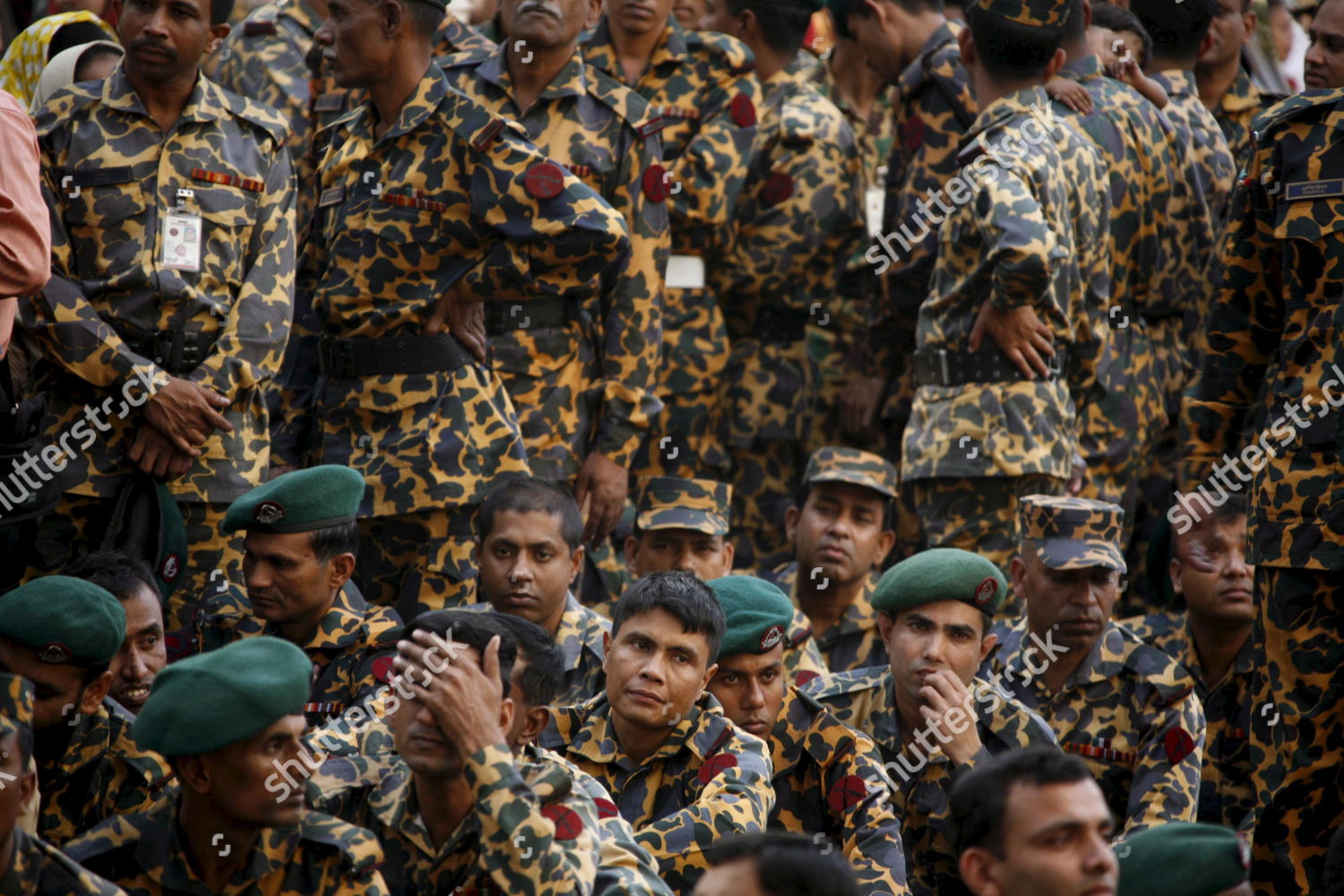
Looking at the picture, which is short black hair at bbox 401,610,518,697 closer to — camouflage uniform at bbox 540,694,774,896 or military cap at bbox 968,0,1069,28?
camouflage uniform at bbox 540,694,774,896

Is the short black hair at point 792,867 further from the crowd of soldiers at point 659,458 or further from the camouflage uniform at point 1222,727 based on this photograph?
the camouflage uniform at point 1222,727

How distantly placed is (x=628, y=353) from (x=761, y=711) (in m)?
1.68

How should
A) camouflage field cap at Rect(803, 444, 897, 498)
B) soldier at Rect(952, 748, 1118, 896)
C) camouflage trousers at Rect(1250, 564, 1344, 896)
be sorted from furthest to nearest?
1. camouflage field cap at Rect(803, 444, 897, 498)
2. camouflage trousers at Rect(1250, 564, 1344, 896)
3. soldier at Rect(952, 748, 1118, 896)

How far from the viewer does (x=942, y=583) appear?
5.78 meters

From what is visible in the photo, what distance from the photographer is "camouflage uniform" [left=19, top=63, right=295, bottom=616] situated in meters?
5.66

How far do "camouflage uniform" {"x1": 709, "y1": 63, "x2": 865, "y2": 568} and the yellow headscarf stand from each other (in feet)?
8.93

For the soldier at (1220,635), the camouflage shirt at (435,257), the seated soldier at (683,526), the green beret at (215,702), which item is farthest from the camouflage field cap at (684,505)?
the green beret at (215,702)

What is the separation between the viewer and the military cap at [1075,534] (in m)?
6.21

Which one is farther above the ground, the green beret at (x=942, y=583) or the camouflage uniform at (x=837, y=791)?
the green beret at (x=942, y=583)

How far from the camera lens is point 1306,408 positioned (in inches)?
197

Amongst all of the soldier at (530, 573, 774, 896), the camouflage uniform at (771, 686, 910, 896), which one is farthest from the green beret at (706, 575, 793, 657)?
the soldier at (530, 573, 774, 896)

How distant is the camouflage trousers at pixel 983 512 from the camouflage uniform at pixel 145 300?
242 centimetres

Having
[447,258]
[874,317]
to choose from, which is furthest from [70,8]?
[874,317]

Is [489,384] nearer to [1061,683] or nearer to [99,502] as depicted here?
[99,502]
